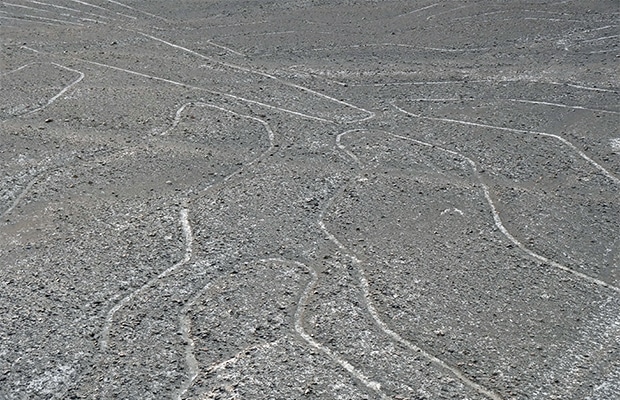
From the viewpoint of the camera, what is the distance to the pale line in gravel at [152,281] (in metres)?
5.61

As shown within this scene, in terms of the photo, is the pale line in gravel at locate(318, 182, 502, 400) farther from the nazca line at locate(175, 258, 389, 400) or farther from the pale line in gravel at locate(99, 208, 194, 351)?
the pale line in gravel at locate(99, 208, 194, 351)

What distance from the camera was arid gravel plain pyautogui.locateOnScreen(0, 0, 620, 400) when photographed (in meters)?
5.41

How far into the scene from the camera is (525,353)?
217 inches

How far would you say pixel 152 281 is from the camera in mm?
6203

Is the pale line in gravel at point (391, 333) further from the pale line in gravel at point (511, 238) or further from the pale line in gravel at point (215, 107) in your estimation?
the pale line in gravel at point (215, 107)

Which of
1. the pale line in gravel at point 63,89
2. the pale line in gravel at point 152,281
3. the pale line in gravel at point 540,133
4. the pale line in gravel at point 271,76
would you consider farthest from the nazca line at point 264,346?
the pale line in gravel at point 63,89

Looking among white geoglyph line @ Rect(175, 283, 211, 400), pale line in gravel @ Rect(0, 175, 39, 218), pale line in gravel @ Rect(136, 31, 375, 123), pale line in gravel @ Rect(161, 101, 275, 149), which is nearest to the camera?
white geoglyph line @ Rect(175, 283, 211, 400)

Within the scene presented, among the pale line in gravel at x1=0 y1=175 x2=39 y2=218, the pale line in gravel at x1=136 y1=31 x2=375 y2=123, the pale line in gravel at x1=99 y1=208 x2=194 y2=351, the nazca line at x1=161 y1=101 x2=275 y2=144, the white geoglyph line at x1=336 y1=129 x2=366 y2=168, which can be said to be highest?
the pale line in gravel at x1=136 y1=31 x2=375 y2=123

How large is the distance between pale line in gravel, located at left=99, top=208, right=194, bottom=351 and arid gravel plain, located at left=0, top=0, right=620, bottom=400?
2cm

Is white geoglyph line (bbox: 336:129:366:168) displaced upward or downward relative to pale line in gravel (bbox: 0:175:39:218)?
upward

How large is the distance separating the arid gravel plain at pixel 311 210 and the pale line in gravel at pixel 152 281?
0.05ft

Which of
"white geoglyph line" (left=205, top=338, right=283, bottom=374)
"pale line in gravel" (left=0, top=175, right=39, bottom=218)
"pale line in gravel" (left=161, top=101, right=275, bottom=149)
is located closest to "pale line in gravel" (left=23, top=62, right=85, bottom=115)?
"pale line in gravel" (left=161, top=101, right=275, bottom=149)

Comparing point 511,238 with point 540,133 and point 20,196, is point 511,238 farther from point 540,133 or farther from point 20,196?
point 20,196

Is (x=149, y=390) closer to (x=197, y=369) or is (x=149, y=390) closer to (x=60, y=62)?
(x=197, y=369)
